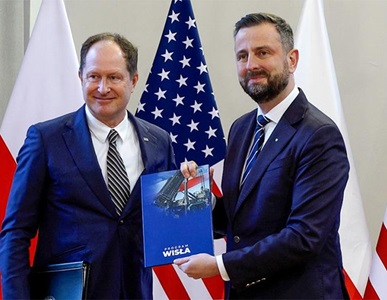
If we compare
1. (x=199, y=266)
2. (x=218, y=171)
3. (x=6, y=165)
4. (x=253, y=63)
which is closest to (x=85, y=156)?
(x=199, y=266)

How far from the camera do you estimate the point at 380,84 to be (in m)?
4.32

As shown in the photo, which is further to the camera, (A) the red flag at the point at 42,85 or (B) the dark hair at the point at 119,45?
(A) the red flag at the point at 42,85

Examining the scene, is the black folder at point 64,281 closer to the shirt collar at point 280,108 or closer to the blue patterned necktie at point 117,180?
the blue patterned necktie at point 117,180

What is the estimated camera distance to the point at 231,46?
177 inches

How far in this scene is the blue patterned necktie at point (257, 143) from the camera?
2488mm

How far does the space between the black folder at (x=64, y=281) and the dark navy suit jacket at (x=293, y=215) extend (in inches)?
20.4

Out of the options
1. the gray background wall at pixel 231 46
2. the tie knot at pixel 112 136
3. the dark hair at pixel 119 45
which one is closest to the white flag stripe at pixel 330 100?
the gray background wall at pixel 231 46

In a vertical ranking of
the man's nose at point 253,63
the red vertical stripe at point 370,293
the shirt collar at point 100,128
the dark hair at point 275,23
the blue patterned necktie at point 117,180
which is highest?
the dark hair at point 275,23

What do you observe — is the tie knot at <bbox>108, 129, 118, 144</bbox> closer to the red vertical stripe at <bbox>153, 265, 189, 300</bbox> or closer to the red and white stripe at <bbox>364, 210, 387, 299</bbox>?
the red vertical stripe at <bbox>153, 265, 189, 300</bbox>

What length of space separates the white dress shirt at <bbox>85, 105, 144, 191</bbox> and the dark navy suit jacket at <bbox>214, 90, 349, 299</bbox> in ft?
1.47

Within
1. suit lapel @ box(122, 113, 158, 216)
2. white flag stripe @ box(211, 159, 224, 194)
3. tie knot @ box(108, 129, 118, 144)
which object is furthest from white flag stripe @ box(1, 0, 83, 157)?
tie knot @ box(108, 129, 118, 144)

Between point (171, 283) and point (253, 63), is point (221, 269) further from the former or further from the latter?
point (171, 283)

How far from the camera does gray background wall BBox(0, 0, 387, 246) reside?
4328 mm

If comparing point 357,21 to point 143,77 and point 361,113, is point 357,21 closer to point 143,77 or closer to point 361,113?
point 361,113
